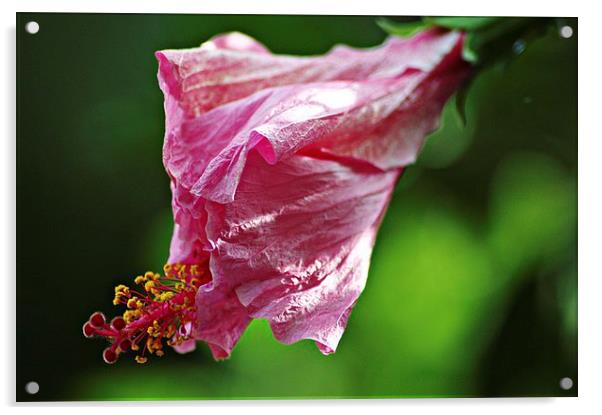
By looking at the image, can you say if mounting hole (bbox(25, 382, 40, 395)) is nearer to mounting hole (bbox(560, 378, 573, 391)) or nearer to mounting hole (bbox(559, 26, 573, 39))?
mounting hole (bbox(560, 378, 573, 391))

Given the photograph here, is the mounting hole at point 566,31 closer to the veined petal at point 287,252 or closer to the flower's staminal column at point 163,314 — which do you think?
the veined petal at point 287,252

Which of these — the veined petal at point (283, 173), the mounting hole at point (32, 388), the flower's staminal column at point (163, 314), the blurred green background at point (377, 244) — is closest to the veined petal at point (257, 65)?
the veined petal at point (283, 173)

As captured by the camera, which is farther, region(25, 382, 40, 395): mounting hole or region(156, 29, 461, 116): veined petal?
region(25, 382, 40, 395): mounting hole

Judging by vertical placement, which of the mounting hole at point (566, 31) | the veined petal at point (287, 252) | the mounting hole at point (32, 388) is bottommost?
the mounting hole at point (32, 388)

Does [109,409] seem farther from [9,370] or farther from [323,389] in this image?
[323,389]

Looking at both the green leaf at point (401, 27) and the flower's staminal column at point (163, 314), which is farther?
the green leaf at point (401, 27)

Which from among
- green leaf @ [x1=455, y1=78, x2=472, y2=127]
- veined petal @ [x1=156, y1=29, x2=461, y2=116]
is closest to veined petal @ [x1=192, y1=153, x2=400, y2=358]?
veined petal @ [x1=156, y1=29, x2=461, y2=116]

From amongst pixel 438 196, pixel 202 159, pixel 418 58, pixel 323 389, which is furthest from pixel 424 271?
pixel 202 159
